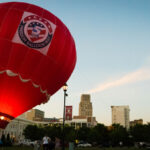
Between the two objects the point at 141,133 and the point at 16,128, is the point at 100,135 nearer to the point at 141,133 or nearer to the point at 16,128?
the point at 141,133

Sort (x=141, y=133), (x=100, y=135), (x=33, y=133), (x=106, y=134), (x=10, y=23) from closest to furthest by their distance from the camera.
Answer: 1. (x=10, y=23)
2. (x=100, y=135)
3. (x=141, y=133)
4. (x=106, y=134)
5. (x=33, y=133)

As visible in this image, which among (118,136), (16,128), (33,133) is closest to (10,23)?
(118,136)

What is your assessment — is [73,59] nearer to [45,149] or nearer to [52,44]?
[52,44]

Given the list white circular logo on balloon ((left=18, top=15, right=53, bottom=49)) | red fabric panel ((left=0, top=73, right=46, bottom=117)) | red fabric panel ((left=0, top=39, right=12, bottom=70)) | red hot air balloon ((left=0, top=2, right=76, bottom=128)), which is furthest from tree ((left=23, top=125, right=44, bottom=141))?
red fabric panel ((left=0, top=39, right=12, bottom=70))

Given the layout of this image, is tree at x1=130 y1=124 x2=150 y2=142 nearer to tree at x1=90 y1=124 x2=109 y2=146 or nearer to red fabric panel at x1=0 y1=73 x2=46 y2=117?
tree at x1=90 y1=124 x2=109 y2=146

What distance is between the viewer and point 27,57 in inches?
539

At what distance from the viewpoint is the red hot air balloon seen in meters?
13.3

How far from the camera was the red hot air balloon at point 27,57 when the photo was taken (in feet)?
43.6

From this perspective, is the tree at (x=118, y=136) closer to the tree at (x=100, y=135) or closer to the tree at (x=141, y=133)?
the tree at (x=100, y=135)

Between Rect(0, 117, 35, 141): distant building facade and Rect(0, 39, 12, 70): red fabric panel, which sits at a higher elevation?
Rect(0, 39, 12, 70): red fabric panel

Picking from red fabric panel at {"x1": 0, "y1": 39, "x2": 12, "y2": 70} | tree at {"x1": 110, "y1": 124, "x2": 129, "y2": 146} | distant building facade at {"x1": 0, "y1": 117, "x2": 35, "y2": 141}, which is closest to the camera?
red fabric panel at {"x1": 0, "y1": 39, "x2": 12, "y2": 70}

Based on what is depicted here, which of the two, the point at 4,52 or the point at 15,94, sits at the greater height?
the point at 4,52

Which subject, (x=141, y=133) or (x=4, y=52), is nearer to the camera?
(x=4, y=52)

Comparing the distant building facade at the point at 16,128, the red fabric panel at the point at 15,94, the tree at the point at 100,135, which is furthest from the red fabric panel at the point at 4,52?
the distant building facade at the point at 16,128
